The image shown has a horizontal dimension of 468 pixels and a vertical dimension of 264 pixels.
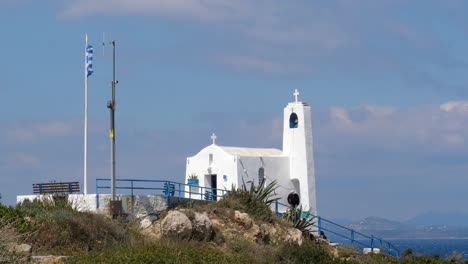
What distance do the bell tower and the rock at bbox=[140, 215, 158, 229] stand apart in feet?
36.8

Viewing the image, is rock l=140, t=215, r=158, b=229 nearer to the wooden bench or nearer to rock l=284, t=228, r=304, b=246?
the wooden bench

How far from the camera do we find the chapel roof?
121ft

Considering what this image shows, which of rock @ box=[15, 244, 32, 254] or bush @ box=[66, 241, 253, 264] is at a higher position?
rock @ box=[15, 244, 32, 254]

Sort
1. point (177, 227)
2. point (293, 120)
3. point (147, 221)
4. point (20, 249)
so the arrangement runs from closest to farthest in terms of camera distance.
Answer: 1. point (20, 249)
2. point (177, 227)
3. point (147, 221)
4. point (293, 120)

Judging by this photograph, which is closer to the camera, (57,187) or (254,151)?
(57,187)

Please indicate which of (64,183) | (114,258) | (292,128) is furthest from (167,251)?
(292,128)

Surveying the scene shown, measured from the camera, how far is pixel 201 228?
25.7 meters

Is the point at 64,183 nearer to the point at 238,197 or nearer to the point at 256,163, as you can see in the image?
the point at 238,197

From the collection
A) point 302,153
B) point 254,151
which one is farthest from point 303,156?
point 254,151

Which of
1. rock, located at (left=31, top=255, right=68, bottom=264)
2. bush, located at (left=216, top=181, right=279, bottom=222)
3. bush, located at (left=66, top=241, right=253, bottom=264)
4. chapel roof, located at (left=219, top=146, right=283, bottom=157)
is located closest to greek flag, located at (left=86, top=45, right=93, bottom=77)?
bush, located at (left=216, top=181, right=279, bottom=222)

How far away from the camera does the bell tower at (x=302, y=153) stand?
37.8 m

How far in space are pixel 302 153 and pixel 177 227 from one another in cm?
1409

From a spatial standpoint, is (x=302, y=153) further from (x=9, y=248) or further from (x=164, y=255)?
(x=9, y=248)

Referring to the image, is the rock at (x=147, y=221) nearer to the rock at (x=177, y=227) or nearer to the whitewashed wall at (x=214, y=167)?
the rock at (x=177, y=227)
